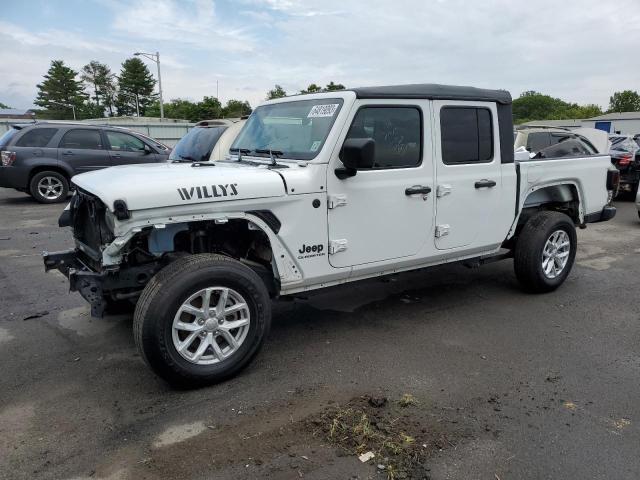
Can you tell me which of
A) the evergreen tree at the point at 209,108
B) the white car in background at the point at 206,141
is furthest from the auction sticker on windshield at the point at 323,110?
the evergreen tree at the point at 209,108

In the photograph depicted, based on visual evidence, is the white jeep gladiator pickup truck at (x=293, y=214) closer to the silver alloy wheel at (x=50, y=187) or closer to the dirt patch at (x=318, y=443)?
the dirt patch at (x=318, y=443)

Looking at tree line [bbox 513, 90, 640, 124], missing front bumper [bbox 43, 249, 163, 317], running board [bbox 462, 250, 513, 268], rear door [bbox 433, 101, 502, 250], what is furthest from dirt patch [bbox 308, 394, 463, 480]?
tree line [bbox 513, 90, 640, 124]

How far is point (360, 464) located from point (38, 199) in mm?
11577

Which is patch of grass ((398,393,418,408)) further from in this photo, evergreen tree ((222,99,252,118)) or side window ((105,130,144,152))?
evergreen tree ((222,99,252,118))

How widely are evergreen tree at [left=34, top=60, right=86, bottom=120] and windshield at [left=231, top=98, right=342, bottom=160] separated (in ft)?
287

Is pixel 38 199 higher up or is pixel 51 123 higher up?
pixel 51 123

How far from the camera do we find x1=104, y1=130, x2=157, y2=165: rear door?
12281 mm

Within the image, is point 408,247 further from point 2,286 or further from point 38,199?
point 38,199

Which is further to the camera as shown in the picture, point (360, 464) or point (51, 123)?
point (51, 123)

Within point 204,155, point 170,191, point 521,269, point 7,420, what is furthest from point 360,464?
point 204,155

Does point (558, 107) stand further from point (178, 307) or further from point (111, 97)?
point (178, 307)

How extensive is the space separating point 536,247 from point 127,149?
1031 centimetres

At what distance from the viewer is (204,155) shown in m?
8.68

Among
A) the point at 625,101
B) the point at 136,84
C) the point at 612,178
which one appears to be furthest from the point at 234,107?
the point at 625,101
